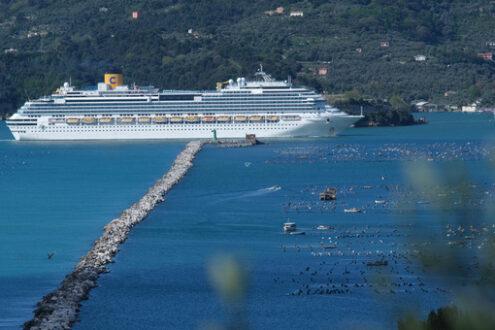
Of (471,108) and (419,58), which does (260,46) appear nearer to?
(419,58)

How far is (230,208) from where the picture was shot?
3559 centimetres

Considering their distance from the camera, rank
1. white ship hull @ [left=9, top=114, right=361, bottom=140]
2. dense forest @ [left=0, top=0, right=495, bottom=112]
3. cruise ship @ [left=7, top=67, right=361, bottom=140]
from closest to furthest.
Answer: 1. white ship hull @ [left=9, top=114, right=361, bottom=140]
2. cruise ship @ [left=7, top=67, right=361, bottom=140]
3. dense forest @ [left=0, top=0, right=495, bottom=112]

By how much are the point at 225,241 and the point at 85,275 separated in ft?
20.5

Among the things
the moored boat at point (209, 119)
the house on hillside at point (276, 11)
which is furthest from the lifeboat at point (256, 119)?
the house on hillside at point (276, 11)

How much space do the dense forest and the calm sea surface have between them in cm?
8073

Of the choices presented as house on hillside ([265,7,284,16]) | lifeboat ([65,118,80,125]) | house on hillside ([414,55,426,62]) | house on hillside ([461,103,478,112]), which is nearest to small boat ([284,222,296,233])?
lifeboat ([65,118,80,125])

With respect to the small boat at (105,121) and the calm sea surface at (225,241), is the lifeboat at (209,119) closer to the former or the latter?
the small boat at (105,121)

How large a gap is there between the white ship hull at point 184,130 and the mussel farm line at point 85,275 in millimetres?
45896

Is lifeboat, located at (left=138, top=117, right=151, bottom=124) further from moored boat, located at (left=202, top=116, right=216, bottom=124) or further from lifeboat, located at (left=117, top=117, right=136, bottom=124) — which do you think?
moored boat, located at (left=202, top=116, right=216, bottom=124)

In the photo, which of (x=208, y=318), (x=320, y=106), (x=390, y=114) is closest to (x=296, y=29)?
(x=390, y=114)

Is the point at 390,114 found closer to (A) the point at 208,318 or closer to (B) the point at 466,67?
(B) the point at 466,67

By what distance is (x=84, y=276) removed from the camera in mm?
22500

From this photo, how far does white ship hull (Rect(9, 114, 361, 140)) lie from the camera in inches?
3314

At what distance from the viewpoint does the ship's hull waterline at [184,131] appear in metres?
84.2
